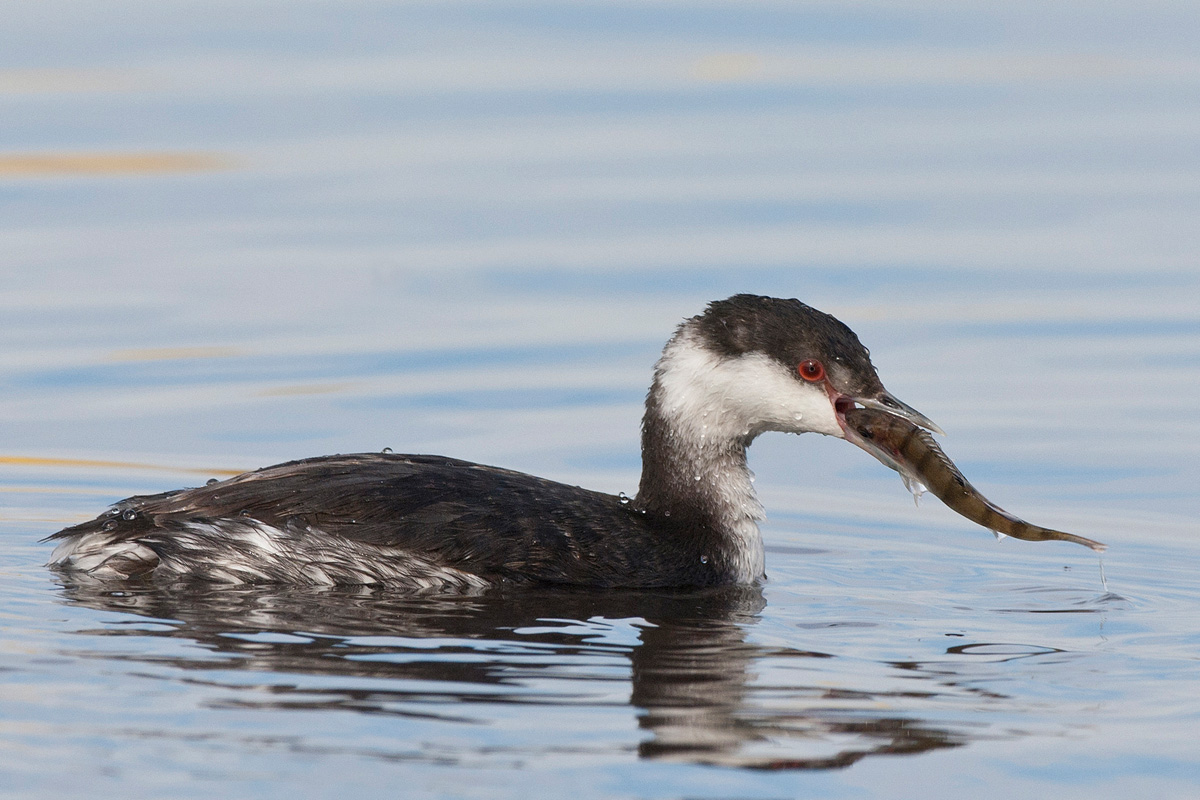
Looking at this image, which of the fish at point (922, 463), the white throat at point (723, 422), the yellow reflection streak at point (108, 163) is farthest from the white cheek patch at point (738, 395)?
the yellow reflection streak at point (108, 163)

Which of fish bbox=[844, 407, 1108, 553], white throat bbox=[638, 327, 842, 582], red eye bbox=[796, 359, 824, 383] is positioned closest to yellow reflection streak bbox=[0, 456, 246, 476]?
white throat bbox=[638, 327, 842, 582]

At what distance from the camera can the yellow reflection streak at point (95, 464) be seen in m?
11.4

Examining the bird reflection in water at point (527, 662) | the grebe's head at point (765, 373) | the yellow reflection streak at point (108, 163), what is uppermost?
the yellow reflection streak at point (108, 163)

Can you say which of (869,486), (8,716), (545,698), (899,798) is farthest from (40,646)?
(869,486)

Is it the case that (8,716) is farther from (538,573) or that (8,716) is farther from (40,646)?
(538,573)

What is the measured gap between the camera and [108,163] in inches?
693

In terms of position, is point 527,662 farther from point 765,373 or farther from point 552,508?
point 765,373

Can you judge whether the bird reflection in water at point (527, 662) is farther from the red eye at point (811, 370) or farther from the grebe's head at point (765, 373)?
the red eye at point (811, 370)

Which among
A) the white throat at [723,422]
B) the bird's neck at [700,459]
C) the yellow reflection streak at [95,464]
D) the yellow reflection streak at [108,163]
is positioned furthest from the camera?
the yellow reflection streak at [108,163]

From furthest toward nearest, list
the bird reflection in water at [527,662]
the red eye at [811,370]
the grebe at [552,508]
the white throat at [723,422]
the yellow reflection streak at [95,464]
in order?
the yellow reflection streak at [95,464], the white throat at [723,422], the red eye at [811,370], the grebe at [552,508], the bird reflection in water at [527,662]

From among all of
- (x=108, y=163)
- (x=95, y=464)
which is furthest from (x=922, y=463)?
(x=108, y=163)

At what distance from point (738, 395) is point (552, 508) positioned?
0.99 m

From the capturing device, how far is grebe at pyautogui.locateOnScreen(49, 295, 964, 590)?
8.77 m

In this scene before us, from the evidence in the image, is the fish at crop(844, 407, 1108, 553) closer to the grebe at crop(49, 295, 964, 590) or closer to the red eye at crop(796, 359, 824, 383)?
the grebe at crop(49, 295, 964, 590)
